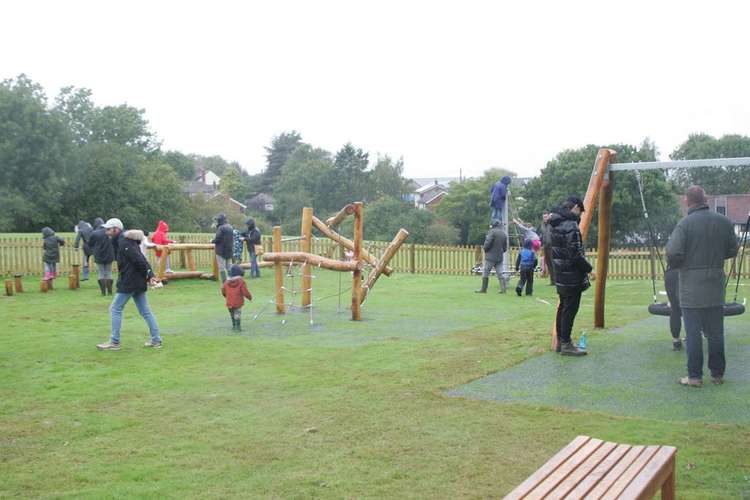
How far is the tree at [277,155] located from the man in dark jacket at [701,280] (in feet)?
369

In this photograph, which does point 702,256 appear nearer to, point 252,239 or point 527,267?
point 527,267

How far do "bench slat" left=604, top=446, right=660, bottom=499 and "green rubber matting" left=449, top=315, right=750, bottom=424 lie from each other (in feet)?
9.68

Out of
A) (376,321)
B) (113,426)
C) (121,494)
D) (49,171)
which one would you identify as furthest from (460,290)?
(49,171)

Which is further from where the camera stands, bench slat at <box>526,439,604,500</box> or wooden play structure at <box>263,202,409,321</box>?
wooden play structure at <box>263,202,409,321</box>

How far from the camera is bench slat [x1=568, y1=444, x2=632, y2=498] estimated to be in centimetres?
390

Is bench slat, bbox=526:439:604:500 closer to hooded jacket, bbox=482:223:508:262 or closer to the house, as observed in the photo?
the house

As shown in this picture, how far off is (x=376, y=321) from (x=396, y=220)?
40772 mm

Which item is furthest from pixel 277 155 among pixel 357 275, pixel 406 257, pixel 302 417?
pixel 302 417

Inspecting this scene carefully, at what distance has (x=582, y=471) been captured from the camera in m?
4.23

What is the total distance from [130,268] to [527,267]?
10.2 metres

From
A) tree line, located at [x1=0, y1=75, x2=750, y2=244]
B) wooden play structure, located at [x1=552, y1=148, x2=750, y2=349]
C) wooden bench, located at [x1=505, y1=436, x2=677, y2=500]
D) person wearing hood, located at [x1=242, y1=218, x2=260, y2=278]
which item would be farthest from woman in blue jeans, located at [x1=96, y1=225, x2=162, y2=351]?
tree line, located at [x1=0, y1=75, x2=750, y2=244]

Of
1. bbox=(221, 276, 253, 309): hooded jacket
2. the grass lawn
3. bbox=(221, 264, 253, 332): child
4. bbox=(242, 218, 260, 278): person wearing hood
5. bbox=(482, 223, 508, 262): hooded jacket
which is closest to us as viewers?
the grass lawn

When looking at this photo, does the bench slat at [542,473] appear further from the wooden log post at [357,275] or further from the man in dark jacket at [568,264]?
the wooden log post at [357,275]

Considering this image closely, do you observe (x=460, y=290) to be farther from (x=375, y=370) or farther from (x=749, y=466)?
(x=749, y=466)
